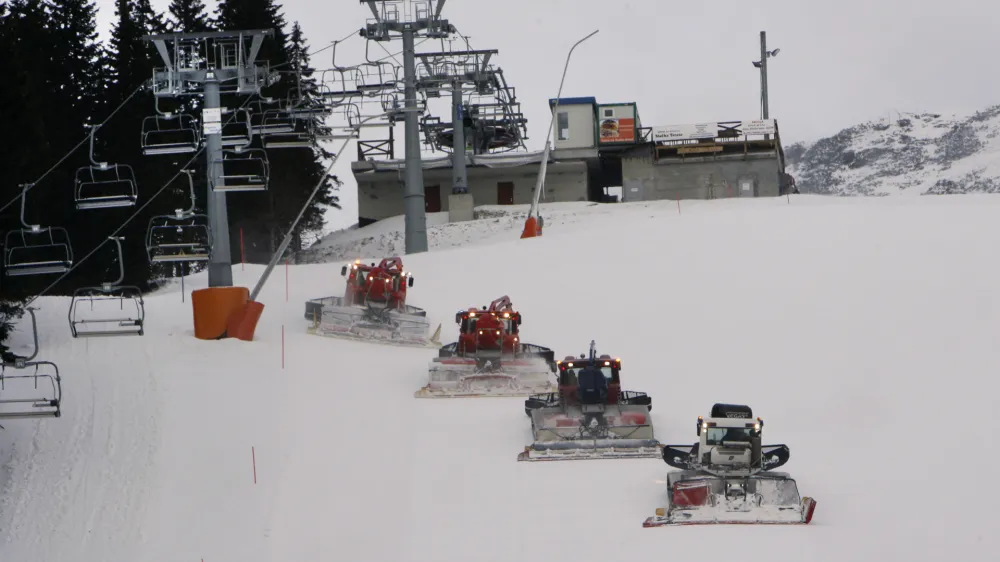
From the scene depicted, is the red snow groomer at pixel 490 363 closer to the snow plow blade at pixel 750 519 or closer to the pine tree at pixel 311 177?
the snow plow blade at pixel 750 519

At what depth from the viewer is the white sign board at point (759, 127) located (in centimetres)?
6800

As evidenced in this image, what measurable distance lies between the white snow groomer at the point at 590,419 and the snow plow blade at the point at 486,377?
3.06m

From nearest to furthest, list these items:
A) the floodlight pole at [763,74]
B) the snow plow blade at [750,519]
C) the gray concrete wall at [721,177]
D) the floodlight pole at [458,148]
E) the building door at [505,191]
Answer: the snow plow blade at [750,519] < the floodlight pole at [458,148] < the gray concrete wall at [721,177] < the floodlight pole at [763,74] < the building door at [505,191]

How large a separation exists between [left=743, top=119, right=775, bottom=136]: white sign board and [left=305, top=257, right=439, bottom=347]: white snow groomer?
34430 millimetres

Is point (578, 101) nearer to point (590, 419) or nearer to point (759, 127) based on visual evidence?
point (759, 127)

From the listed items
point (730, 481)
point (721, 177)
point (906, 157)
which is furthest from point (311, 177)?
point (906, 157)

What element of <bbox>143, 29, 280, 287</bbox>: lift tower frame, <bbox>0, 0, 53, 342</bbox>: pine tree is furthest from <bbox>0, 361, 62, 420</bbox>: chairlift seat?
<bbox>143, 29, 280, 287</bbox>: lift tower frame

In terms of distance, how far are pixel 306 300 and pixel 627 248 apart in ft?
32.4

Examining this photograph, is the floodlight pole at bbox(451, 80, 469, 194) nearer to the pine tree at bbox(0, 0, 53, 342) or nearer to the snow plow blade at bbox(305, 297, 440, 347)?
the pine tree at bbox(0, 0, 53, 342)

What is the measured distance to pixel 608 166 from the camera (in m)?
74.0

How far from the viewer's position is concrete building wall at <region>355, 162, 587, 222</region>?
70312mm

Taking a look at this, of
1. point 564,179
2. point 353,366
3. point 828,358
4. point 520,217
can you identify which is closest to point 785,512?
point 828,358

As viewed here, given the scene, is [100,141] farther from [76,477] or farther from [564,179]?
[76,477]

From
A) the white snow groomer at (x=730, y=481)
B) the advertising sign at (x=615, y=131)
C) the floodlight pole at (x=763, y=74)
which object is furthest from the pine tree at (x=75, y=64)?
the white snow groomer at (x=730, y=481)
